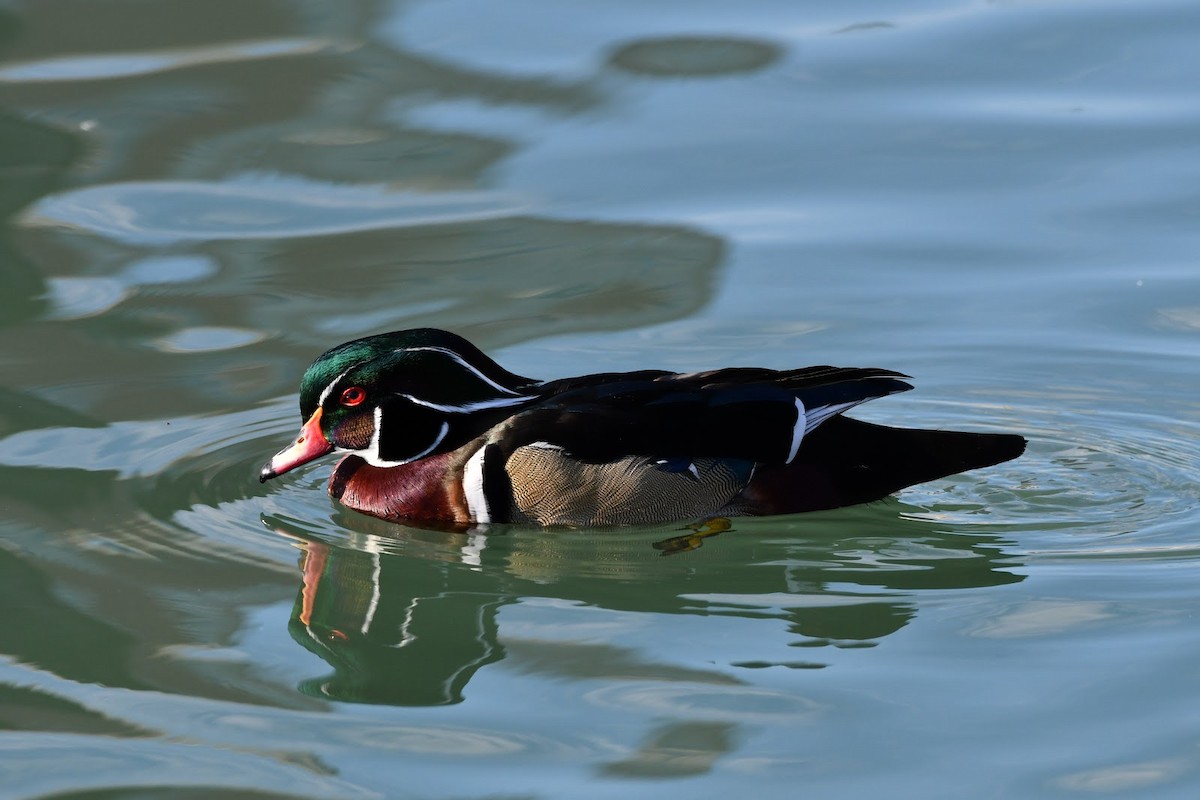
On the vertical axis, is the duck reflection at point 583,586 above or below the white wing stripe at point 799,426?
below

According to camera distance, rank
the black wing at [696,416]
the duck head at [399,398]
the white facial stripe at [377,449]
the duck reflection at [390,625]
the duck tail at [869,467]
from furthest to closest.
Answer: the white facial stripe at [377,449], the duck head at [399,398], the duck tail at [869,467], the black wing at [696,416], the duck reflection at [390,625]

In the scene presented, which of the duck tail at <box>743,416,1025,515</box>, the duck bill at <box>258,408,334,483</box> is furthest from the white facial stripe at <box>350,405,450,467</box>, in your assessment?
the duck tail at <box>743,416,1025,515</box>

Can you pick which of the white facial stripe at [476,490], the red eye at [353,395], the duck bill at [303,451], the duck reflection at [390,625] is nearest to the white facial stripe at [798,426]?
the white facial stripe at [476,490]

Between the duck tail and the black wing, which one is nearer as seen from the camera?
the black wing

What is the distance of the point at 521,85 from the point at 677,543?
20.3 feet

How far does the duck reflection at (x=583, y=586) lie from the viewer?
6375 millimetres

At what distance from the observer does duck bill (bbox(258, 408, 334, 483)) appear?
7984 mm

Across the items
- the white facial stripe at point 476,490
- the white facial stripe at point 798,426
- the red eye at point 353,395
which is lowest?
the white facial stripe at point 476,490

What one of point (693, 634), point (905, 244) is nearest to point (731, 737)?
point (693, 634)

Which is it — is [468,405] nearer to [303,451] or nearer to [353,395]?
[353,395]

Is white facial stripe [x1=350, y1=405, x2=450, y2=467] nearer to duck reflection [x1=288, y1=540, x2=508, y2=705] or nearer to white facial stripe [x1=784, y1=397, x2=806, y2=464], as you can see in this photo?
duck reflection [x1=288, y1=540, x2=508, y2=705]

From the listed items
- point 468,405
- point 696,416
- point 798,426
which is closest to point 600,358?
point 468,405

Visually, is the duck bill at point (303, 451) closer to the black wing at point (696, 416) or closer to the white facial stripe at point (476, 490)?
the white facial stripe at point (476, 490)

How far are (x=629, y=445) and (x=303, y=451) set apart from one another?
137cm
